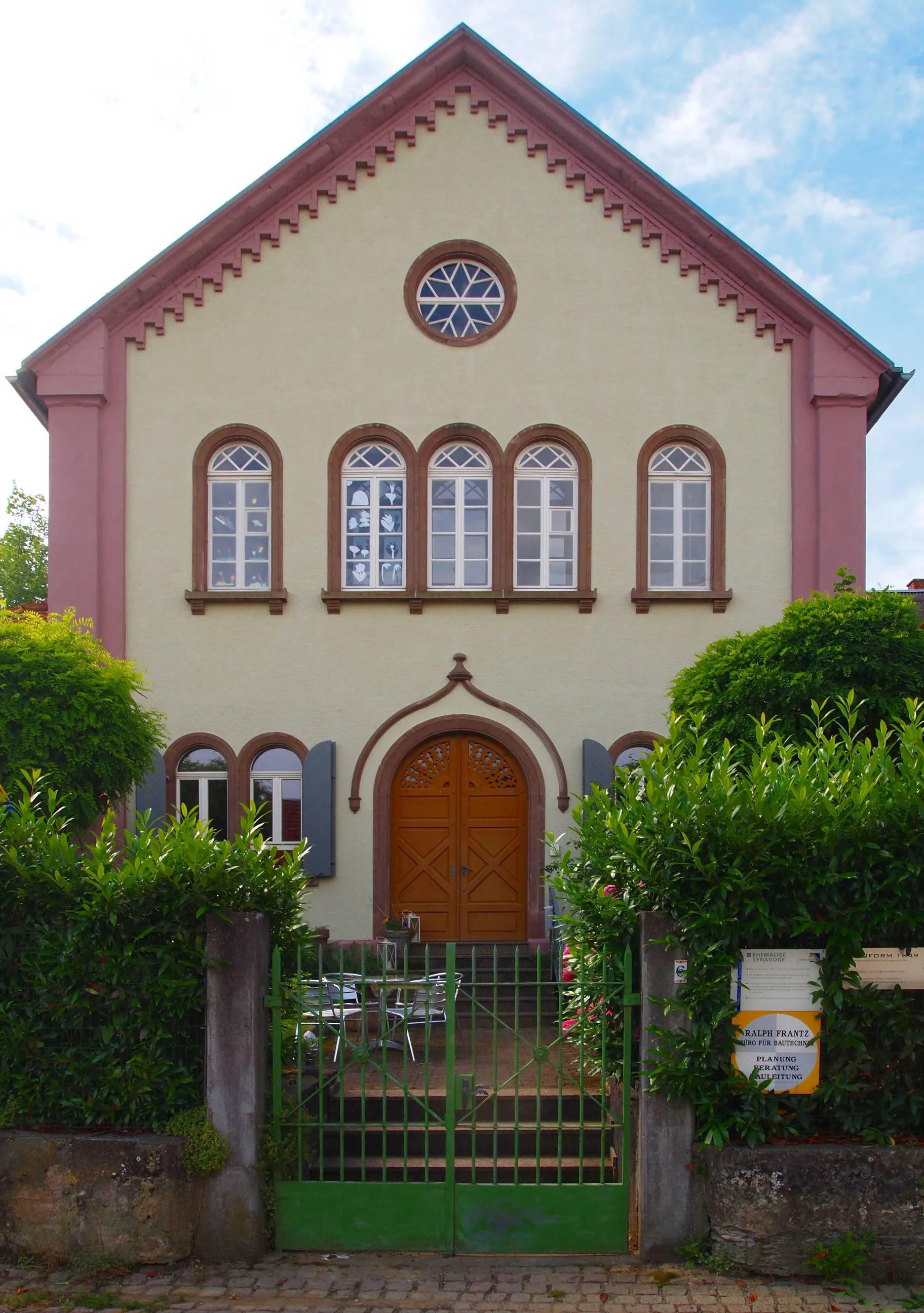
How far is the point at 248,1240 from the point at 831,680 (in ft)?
22.0

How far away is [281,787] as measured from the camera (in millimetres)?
13875

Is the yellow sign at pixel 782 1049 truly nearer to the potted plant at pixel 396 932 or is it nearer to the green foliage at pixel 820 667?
the green foliage at pixel 820 667

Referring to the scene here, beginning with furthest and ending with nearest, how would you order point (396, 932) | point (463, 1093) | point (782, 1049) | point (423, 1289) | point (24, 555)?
point (24, 555) → point (396, 932) → point (463, 1093) → point (782, 1049) → point (423, 1289)

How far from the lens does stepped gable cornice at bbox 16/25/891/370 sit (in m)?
14.0

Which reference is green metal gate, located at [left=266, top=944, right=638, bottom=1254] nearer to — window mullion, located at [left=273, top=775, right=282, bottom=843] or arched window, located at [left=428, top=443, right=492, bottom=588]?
window mullion, located at [left=273, top=775, right=282, bottom=843]

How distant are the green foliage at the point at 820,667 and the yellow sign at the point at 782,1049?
376 cm

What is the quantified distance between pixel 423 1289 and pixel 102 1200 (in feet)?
6.23

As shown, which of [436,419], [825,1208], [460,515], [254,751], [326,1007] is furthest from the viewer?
[460,515]

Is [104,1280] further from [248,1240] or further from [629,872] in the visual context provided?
[629,872]

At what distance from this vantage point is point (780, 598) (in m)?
14.0

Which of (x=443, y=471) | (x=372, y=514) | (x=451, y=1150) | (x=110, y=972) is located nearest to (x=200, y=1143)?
(x=110, y=972)

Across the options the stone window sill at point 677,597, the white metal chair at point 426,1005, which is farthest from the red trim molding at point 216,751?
the stone window sill at point 677,597

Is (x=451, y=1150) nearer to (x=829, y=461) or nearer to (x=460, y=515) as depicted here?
(x=460, y=515)

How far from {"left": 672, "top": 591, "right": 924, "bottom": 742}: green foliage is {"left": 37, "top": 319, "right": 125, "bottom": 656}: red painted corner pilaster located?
293 inches
